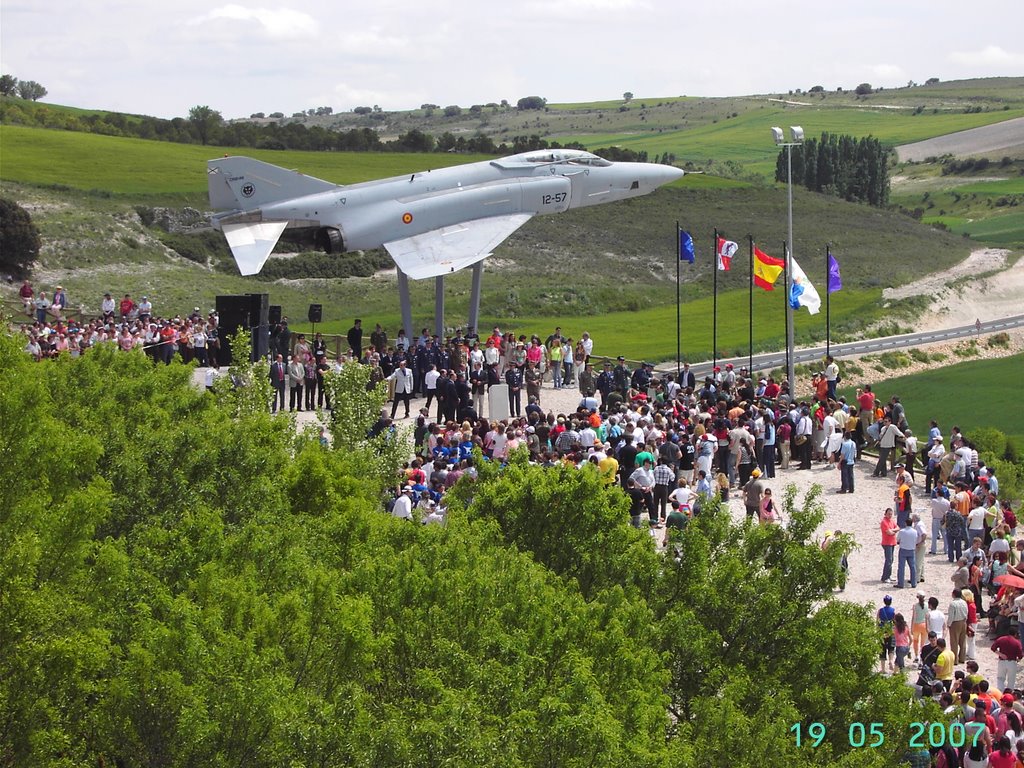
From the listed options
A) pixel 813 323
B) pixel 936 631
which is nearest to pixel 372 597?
pixel 936 631

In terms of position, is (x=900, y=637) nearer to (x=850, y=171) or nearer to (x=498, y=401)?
(x=498, y=401)

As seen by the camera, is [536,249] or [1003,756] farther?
[536,249]

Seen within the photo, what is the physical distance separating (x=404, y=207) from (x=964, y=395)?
71.3 feet

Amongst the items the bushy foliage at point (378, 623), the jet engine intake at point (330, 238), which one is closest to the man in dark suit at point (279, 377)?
the jet engine intake at point (330, 238)

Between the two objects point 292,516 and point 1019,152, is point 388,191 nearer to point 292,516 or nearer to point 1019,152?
point 292,516

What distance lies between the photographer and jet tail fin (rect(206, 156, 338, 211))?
38.9m

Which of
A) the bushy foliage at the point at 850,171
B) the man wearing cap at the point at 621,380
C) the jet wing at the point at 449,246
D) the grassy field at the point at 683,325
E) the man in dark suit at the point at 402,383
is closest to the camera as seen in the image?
the man in dark suit at the point at 402,383

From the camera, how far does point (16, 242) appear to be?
6212cm

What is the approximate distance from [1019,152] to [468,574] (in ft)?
537

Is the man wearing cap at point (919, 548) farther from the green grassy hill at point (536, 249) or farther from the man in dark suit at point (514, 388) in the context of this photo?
the green grassy hill at point (536, 249)

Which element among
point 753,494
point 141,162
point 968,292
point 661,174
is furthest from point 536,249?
point 753,494

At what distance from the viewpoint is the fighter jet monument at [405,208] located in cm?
3906
